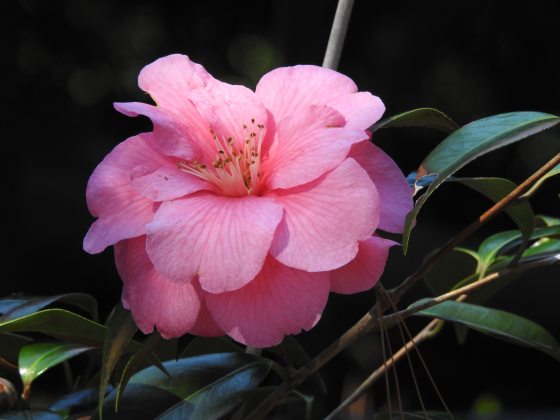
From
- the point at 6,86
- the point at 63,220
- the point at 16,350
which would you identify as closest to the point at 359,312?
the point at 63,220

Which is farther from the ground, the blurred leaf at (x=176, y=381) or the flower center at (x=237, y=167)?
the flower center at (x=237, y=167)

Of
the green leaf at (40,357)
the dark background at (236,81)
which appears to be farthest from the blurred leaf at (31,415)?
the dark background at (236,81)

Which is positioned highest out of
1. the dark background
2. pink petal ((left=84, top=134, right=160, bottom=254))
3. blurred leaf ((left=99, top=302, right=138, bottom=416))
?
pink petal ((left=84, top=134, right=160, bottom=254))

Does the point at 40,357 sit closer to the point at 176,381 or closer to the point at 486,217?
the point at 176,381

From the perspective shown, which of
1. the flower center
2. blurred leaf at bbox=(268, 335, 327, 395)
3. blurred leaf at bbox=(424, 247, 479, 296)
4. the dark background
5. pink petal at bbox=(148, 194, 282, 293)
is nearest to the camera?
pink petal at bbox=(148, 194, 282, 293)

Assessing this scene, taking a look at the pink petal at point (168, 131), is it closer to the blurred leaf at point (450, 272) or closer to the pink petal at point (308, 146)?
the pink petal at point (308, 146)

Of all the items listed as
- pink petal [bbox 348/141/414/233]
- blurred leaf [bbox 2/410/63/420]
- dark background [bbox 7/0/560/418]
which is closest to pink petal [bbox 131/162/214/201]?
pink petal [bbox 348/141/414/233]

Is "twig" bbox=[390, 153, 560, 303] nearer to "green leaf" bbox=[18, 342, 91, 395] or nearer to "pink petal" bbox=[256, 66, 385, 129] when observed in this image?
"pink petal" bbox=[256, 66, 385, 129]
